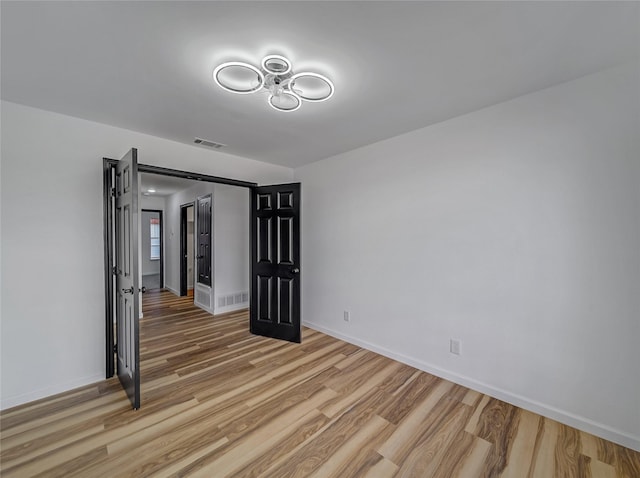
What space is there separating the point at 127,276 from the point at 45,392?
1.21 m

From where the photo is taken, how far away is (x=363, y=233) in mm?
3312

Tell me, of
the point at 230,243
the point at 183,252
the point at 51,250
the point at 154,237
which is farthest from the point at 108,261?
the point at 154,237

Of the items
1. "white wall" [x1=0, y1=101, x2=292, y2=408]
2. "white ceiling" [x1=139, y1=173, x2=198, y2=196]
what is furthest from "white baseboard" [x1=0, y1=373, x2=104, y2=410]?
"white ceiling" [x1=139, y1=173, x2=198, y2=196]

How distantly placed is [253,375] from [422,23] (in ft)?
10.0

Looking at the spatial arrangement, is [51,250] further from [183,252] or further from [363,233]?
[183,252]

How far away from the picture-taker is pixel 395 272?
299 centimetres

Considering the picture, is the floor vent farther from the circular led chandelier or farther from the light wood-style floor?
the circular led chandelier

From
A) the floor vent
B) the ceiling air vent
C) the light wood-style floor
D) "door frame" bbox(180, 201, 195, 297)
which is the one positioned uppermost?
the ceiling air vent

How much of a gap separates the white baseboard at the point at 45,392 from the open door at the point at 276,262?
1.74 m

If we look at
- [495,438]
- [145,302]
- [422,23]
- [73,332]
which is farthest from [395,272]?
[145,302]

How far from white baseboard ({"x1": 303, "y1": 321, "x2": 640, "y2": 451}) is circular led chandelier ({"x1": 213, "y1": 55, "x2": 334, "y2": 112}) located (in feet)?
8.96

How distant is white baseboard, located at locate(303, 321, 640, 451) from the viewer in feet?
5.78

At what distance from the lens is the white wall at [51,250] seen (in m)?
2.17

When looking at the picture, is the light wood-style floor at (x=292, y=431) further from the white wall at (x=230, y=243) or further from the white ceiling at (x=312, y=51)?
the white ceiling at (x=312, y=51)
